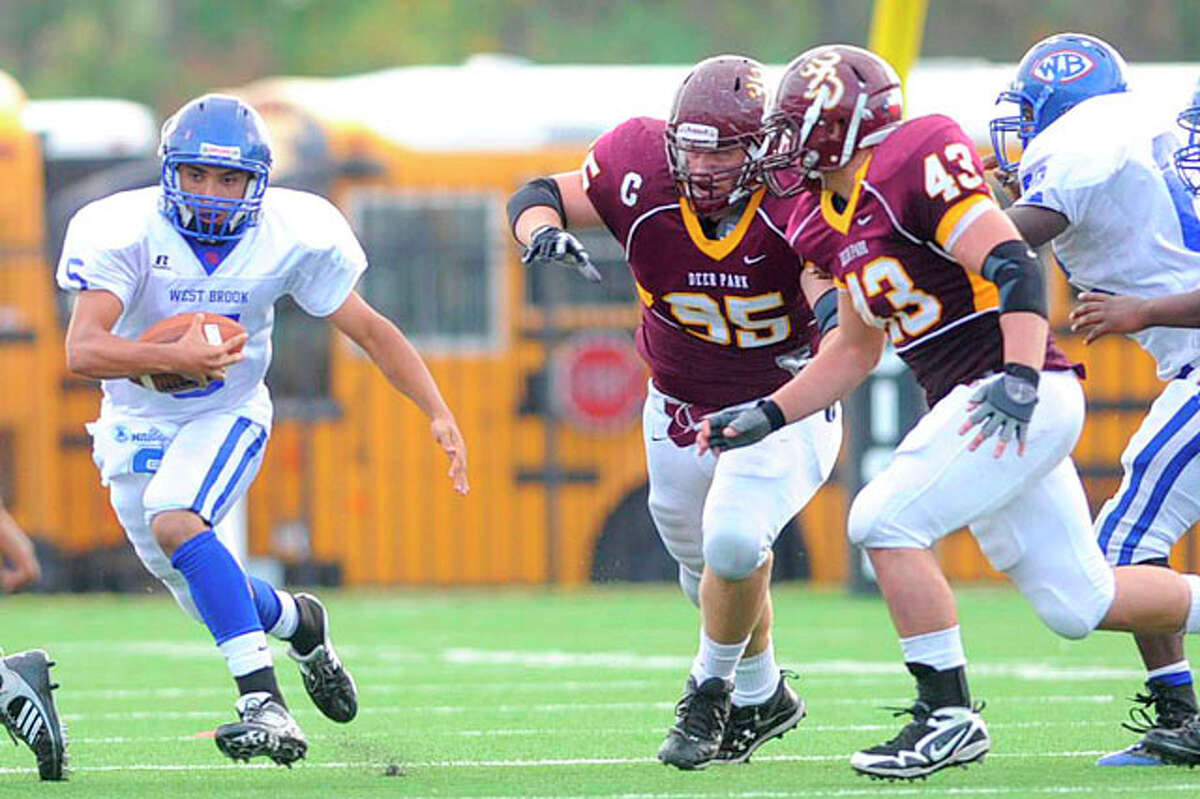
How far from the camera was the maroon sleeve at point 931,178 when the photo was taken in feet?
19.4

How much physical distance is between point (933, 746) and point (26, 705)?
2.24 metres

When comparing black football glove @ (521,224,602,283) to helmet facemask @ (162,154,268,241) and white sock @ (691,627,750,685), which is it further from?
white sock @ (691,627,750,685)

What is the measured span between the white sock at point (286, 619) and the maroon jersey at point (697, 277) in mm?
1214

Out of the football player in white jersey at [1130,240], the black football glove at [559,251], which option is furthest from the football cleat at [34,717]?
Answer: the football player in white jersey at [1130,240]

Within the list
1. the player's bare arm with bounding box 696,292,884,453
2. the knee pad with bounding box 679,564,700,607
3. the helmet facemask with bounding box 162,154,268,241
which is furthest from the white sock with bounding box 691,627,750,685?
the helmet facemask with bounding box 162,154,268,241

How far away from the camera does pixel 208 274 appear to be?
6949 millimetres

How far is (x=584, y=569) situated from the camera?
1488cm

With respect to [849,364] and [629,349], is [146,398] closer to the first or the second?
[849,364]

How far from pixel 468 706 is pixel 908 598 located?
2.80m

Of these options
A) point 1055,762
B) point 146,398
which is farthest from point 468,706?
point 1055,762

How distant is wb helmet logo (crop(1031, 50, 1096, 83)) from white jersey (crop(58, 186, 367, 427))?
186cm

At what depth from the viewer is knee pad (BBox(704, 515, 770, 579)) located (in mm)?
6543

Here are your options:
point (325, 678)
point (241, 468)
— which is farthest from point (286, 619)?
point (241, 468)

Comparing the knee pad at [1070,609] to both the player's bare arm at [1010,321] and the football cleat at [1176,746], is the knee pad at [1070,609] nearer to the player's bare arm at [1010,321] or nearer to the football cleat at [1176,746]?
the player's bare arm at [1010,321]
